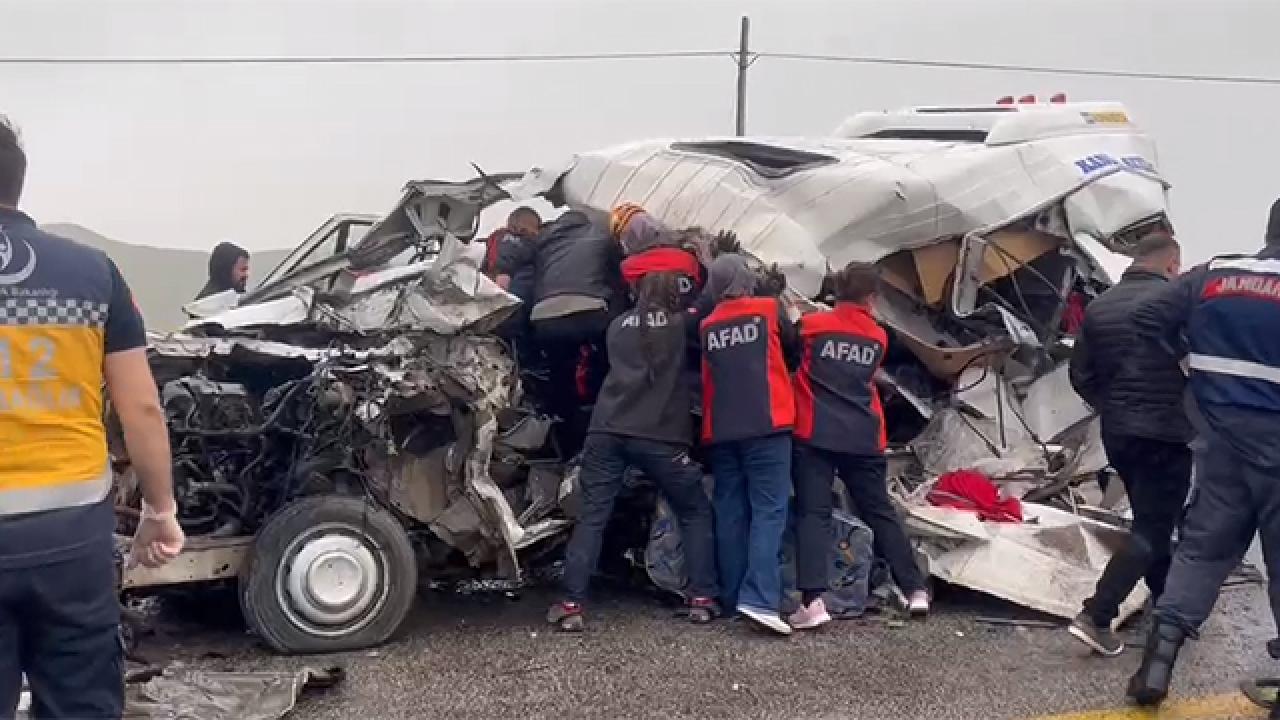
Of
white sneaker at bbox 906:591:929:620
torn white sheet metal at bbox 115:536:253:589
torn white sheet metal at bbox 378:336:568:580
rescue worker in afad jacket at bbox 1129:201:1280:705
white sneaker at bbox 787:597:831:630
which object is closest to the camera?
rescue worker in afad jacket at bbox 1129:201:1280:705

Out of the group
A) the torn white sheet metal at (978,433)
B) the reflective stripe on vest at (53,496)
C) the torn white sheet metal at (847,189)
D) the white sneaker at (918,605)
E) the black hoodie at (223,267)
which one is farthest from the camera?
the black hoodie at (223,267)

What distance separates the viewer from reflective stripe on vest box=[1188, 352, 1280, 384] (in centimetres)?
471

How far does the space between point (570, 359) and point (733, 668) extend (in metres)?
1.89

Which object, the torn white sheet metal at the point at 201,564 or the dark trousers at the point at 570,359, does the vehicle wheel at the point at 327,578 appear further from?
the dark trousers at the point at 570,359

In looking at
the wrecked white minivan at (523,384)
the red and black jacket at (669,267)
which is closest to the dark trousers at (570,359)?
the wrecked white minivan at (523,384)

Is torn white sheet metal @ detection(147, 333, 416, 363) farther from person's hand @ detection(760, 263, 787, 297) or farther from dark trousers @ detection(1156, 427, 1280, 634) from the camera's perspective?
dark trousers @ detection(1156, 427, 1280, 634)

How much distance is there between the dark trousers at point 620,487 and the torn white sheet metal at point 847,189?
3.95 ft

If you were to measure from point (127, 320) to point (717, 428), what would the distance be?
314cm

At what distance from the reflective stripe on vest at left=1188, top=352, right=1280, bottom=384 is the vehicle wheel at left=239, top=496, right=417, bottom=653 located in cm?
314

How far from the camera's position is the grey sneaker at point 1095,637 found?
5.45m

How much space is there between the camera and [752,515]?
19.8 ft

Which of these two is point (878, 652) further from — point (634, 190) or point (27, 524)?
point (27, 524)

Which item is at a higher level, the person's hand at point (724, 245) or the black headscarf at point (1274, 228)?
the black headscarf at point (1274, 228)

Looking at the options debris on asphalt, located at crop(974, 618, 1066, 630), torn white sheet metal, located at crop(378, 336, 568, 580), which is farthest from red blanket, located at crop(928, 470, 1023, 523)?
torn white sheet metal, located at crop(378, 336, 568, 580)
